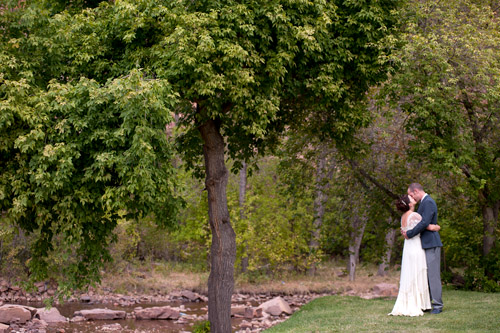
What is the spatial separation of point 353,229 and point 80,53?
1181cm

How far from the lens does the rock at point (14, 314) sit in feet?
59.3

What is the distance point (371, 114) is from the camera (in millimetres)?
15789

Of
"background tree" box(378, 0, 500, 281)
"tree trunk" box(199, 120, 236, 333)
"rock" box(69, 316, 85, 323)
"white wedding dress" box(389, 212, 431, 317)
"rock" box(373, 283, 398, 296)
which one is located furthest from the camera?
"rock" box(373, 283, 398, 296)

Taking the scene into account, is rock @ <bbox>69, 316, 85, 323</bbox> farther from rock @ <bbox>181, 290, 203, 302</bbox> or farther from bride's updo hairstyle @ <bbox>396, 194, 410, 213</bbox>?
bride's updo hairstyle @ <bbox>396, 194, 410, 213</bbox>

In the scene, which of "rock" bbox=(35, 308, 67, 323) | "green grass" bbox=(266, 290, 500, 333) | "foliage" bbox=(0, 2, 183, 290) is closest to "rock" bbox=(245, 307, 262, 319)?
"green grass" bbox=(266, 290, 500, 333)

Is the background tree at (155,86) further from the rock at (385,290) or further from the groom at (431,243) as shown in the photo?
the rock at (385,290)

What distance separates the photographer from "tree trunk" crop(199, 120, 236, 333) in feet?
46.2

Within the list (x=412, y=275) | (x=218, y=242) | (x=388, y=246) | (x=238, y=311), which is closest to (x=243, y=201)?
(x=238, y=311)

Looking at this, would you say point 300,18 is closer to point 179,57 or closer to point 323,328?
point 179,57

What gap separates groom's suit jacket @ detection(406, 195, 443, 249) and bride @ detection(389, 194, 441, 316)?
0.11 m

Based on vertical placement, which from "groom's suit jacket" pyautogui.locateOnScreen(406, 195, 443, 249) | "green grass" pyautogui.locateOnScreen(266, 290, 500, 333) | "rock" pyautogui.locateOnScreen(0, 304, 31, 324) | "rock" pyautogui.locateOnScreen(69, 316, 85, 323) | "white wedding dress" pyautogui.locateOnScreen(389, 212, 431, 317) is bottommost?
"rock" pyautogui.locateOnScreen(69, 316, 85, 323)

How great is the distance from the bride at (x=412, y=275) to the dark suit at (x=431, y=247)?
3.6 inches

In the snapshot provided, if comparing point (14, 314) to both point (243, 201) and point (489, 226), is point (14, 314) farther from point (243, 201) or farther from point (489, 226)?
point (489, 226)

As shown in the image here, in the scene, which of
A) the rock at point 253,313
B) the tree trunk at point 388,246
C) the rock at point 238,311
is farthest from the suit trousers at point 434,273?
the rock at point 238,311
